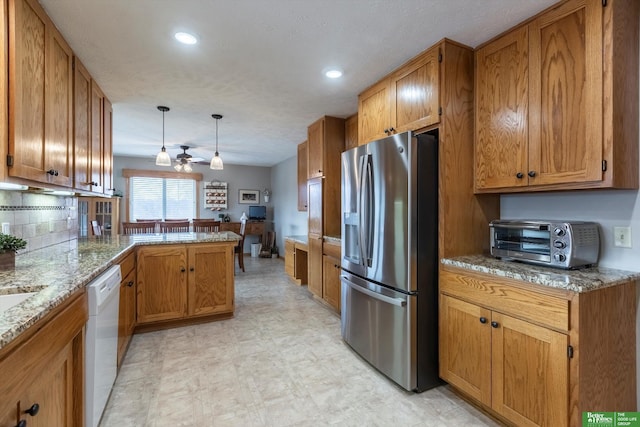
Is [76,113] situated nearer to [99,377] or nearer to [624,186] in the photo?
[99,377]

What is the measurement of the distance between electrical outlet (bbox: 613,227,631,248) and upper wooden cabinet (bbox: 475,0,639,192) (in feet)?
0.86

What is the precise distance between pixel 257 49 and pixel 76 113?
4.57 feet

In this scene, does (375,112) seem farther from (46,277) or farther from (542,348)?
(46,277)

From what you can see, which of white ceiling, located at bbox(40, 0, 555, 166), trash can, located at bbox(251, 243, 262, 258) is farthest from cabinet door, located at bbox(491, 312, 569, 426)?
trash can, located at bbox(251, 243, 262, 258)

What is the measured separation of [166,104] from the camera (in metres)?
3.26

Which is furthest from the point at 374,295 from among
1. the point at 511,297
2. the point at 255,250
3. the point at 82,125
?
the point at 255,250

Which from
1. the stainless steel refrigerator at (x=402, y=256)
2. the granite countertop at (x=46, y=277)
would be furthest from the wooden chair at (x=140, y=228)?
the stainless steel refrigerator at (x=402, y=256)

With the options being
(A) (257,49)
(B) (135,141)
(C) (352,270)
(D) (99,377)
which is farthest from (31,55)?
(B) (135,141)

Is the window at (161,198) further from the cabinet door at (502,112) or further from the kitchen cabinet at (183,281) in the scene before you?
the cabinet door at (502,112)

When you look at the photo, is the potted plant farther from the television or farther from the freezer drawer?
→ the television

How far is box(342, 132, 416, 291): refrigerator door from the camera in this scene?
2008mm

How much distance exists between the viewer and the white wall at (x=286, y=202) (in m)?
6.50

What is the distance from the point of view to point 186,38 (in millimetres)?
1987

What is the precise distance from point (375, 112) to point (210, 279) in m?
2.28
